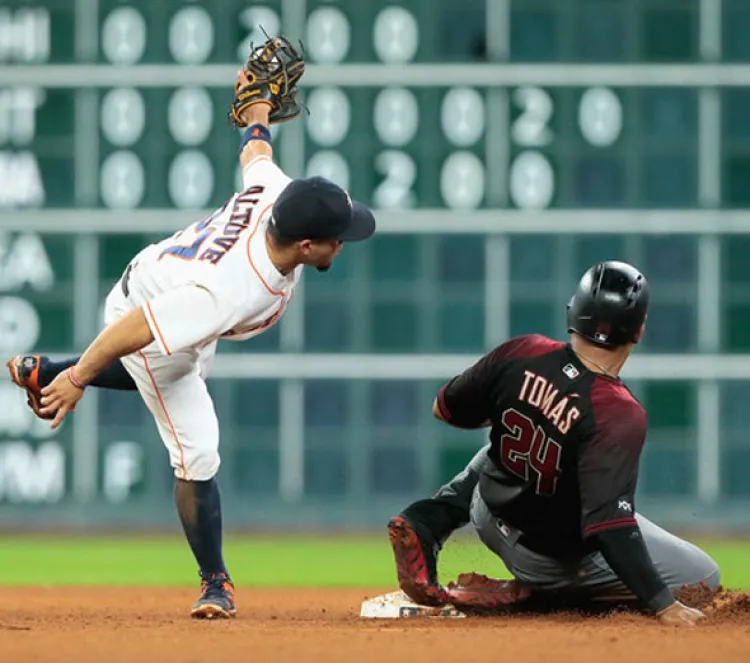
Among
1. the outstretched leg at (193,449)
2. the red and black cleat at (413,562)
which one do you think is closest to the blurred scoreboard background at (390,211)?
the outstretched leg at (193,449)

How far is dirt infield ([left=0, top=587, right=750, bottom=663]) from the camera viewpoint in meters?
4.07

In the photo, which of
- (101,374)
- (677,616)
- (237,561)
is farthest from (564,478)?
(237,561)

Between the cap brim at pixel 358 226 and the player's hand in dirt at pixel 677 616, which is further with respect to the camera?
the cap brim at pixel 358 226

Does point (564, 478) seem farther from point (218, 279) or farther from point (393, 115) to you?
point (393, 115)

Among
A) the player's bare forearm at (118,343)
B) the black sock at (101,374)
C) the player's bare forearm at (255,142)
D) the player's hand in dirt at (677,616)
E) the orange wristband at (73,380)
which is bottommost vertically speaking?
the player's hand in dirt at (677,616)

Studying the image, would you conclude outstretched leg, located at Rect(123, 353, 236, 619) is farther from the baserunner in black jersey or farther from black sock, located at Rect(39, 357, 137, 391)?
the baserunner in black jersey

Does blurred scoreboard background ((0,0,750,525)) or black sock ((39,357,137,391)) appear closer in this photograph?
black sock ((39,357,137,391))

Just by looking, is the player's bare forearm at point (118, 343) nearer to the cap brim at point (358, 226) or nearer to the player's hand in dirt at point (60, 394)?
the player's hand in dirt at point (60, 394)

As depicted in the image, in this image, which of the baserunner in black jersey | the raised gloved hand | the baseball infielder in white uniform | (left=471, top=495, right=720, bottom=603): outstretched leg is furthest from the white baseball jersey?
(left=471, top=495, right=720, bottom=603): outstretched leg

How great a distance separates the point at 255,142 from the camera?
18.5 feet

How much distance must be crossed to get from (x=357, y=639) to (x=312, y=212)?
135cm

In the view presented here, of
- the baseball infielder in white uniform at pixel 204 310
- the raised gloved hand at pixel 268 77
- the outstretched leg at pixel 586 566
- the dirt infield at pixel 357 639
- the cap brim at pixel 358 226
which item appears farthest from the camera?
the raised gloved hand at pixel 268 77

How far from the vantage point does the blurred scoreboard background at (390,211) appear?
13.8 m

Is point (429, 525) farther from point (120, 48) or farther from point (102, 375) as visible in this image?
point (120, 48)
